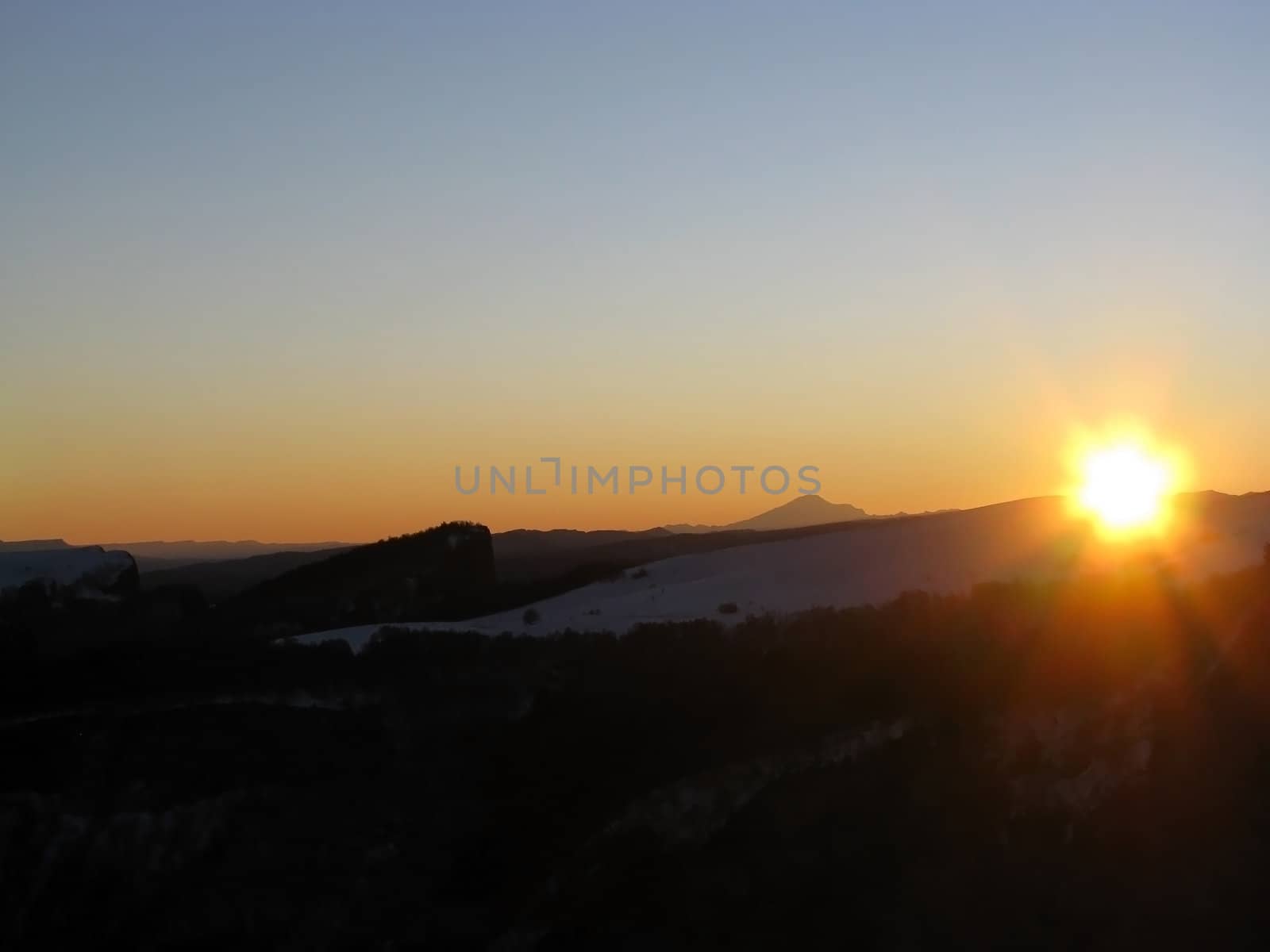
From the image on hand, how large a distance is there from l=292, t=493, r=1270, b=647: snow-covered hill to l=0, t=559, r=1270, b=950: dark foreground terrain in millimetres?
1268

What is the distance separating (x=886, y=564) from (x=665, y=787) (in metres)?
6.71

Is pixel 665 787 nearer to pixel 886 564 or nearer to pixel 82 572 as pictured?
pixel 886 564

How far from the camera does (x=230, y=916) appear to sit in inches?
376

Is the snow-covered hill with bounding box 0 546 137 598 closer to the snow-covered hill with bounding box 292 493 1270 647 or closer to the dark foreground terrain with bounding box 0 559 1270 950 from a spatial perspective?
the snow-covered hill with bounding box 292 493 1270 647

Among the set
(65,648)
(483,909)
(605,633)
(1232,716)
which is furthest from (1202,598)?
(65,648)

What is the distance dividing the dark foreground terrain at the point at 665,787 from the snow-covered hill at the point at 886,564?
1268 millimetres

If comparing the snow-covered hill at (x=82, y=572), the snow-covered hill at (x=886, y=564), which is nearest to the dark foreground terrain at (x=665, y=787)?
the snow-covered hill at (x=886, y=564)

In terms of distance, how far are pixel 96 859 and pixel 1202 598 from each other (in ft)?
32.8

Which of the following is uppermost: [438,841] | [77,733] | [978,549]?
[978,549]

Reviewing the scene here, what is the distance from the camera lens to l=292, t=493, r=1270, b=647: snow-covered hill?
1400cm

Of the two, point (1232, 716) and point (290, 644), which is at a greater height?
point (290, 644)

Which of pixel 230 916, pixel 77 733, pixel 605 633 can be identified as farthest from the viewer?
pixel 605 633

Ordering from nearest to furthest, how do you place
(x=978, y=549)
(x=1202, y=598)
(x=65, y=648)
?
(x=1202, y=598)
(x=65, y=648)
(x=978, y=549)

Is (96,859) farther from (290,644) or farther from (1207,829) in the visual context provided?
(1207,829)
